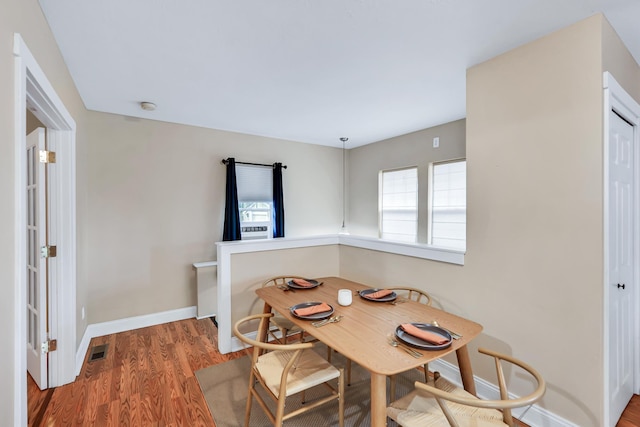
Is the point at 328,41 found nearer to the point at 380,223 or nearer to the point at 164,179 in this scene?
the point at 164,179

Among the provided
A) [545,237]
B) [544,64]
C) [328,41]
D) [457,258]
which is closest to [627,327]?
[545,237]

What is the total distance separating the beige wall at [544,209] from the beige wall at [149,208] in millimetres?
3071

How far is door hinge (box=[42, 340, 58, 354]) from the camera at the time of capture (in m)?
2.25

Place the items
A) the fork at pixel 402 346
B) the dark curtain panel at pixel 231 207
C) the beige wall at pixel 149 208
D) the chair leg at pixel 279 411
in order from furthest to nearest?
the dark curtain panel at pixel 231 207 → the beige wall at pixel 149 208 → the chair leg at pixel 279 411 → the fork at pixel 402 346

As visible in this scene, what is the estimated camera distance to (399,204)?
449 centimetres

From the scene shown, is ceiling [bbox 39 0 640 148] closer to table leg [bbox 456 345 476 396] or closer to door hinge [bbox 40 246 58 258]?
door hinge [bbox 40 246 58 258]

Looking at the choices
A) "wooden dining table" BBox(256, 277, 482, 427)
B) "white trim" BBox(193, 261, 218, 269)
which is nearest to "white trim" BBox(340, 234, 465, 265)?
"wooden dining table" BBox(256, 277, 482, 427)

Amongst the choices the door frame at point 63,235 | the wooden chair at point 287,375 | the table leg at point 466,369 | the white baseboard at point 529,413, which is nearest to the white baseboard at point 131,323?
the door frame at point 63,235

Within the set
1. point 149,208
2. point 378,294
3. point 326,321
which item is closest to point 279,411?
point 326,321

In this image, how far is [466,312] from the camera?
89.5 inches

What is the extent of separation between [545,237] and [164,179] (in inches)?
152

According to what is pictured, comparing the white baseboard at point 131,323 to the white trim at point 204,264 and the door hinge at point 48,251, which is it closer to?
the white trim at point 204,264

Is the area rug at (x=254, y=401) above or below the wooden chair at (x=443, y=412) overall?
below

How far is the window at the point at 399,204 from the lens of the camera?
14.1ft
